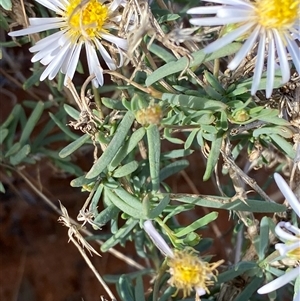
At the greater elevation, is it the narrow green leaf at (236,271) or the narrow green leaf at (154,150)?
the narrow green leaf at (154,150)

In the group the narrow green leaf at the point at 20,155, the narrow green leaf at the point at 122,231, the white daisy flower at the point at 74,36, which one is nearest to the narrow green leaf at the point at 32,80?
the narrow green leaf at the point at 20,155

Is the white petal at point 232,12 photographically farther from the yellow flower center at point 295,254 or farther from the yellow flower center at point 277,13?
the yellow flower center at point 295,254

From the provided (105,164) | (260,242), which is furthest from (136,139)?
(260,242)

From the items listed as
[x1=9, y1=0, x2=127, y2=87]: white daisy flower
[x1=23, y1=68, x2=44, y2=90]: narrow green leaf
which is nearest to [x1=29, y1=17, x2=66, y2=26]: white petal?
[x1=9, y1=0, x2=127, y2=87]: white daisy flower

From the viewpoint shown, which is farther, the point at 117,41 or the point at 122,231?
the point at 122,231

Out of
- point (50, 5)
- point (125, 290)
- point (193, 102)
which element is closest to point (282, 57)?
point (193, 102)

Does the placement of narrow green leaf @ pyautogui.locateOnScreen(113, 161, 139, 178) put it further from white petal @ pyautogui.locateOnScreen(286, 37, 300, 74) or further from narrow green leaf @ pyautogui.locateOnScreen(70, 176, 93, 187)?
white petal @ pyautogui.locateOnScreen(286, 37, 300, 74)

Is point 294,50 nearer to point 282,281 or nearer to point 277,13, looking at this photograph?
point 277,13
